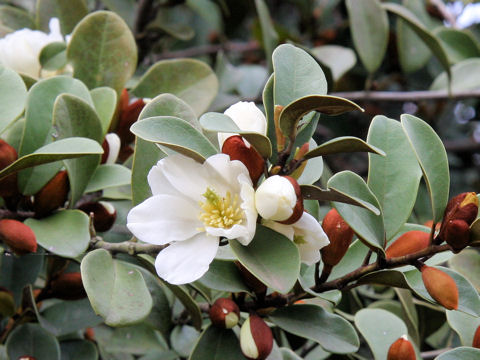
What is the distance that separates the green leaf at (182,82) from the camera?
4.08 ft

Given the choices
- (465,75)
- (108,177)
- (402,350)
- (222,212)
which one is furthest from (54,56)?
(465,75)

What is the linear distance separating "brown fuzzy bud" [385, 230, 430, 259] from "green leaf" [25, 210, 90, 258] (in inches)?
16.9

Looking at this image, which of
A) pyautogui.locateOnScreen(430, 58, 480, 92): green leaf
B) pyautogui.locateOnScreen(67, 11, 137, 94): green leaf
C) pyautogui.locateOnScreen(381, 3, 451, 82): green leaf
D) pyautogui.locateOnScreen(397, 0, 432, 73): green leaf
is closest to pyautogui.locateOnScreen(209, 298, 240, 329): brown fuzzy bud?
pyautogui.locateOnScreen(67, 11, 137, 94): green leaf

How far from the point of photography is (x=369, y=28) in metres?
1.66

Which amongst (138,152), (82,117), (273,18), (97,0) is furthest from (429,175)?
(273,18)

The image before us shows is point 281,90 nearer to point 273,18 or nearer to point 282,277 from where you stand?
point 282,277

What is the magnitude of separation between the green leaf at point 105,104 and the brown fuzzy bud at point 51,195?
0.11m

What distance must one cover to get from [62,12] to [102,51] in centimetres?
29

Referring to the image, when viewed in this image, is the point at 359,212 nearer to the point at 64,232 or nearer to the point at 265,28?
the point at 64,232

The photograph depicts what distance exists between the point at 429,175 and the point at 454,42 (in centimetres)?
111

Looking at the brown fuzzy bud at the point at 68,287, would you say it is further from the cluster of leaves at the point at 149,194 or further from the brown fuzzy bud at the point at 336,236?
the brown fuzzy bud at the point at 336,236

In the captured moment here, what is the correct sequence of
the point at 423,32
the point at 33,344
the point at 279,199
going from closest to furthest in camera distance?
the point at 279,199
the point at 33,344
the point at 423,32

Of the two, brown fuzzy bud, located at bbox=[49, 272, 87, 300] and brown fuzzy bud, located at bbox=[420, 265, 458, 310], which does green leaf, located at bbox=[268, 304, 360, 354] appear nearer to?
brown fuzzy bud, located at bbox=[420, 265, 458, 310]

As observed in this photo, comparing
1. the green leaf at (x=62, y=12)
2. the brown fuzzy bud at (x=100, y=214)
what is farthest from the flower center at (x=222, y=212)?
the green leaf at (x=62, y=12)
